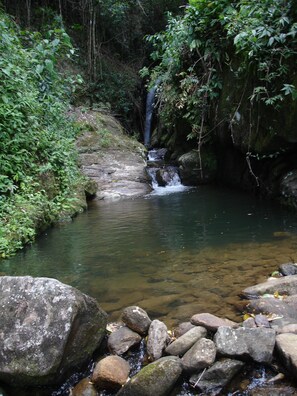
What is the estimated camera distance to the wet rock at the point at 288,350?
87.0 inches

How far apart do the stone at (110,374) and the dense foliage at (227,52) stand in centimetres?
486

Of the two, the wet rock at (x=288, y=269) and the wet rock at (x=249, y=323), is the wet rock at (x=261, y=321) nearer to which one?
the wet rock at (x=249, y=323)

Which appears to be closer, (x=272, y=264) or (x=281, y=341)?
(x=281, y=341)

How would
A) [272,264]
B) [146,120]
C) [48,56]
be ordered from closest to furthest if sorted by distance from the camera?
[272,264] < [48,56] < [146,120]

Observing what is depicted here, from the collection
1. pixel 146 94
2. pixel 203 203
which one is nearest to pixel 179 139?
pixel 203 203

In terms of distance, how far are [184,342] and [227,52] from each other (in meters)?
6.78

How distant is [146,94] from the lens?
55.6ft

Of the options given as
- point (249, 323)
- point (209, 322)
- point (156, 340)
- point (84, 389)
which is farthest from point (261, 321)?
point (84, 389)

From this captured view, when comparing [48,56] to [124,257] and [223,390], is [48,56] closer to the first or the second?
[124,257]

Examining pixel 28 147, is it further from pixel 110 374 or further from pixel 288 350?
pixel 288 350

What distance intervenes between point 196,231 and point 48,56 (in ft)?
14.5

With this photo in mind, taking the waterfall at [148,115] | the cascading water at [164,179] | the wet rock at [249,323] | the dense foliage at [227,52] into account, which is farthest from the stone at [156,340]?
the waterfall at [148,115]

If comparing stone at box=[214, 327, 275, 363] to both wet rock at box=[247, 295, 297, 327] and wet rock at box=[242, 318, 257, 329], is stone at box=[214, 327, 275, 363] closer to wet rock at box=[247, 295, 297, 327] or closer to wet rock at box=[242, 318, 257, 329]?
wet rock at box=[242, 318, 257, 329]

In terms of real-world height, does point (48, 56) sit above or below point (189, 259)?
above
